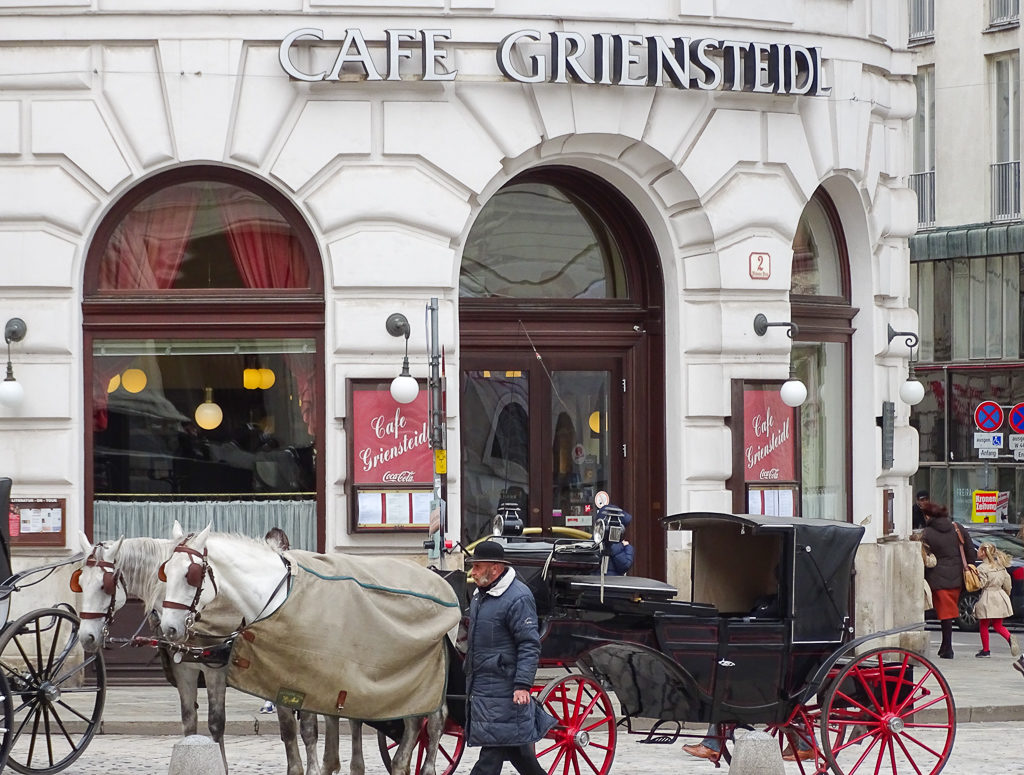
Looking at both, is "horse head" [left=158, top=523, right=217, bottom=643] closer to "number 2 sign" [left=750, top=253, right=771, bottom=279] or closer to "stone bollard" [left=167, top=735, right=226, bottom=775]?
"stone bollard" [left=167, top=735, right=226, bottom=775]

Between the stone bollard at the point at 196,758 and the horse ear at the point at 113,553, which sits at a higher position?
the horse ear at the point at 113,553

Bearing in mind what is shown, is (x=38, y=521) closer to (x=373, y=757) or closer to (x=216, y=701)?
(x=373, y=757)

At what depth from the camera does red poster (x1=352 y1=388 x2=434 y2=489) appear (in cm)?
1630

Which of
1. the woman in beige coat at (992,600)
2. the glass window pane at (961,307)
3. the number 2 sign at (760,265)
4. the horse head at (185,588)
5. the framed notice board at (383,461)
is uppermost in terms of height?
the glass window pane at (961,307)

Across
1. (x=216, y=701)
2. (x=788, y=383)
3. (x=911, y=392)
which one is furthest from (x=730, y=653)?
(x=911, y=392)

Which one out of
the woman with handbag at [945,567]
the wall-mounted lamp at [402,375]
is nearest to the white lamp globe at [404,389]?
the wall-mounted lamp at [402,375]

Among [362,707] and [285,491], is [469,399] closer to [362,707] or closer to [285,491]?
[285,491]

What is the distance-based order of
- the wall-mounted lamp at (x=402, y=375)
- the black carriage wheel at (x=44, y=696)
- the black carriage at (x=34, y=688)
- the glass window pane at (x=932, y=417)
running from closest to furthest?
the black carriage at (x=34, y=688) → the black carriage wheel at (x=44, y=696) → the wall-mounted lamp at (x=402, y=375) → the glass window pane at (x=932, y=417)

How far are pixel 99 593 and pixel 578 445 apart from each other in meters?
7.85

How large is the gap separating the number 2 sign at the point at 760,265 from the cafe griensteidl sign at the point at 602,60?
153 centimetres

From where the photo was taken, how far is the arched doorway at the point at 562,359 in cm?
1767

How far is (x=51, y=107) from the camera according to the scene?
16156mm

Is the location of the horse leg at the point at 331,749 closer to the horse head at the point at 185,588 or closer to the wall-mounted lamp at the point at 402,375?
the horse head at the point at 185,588

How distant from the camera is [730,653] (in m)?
11.7
